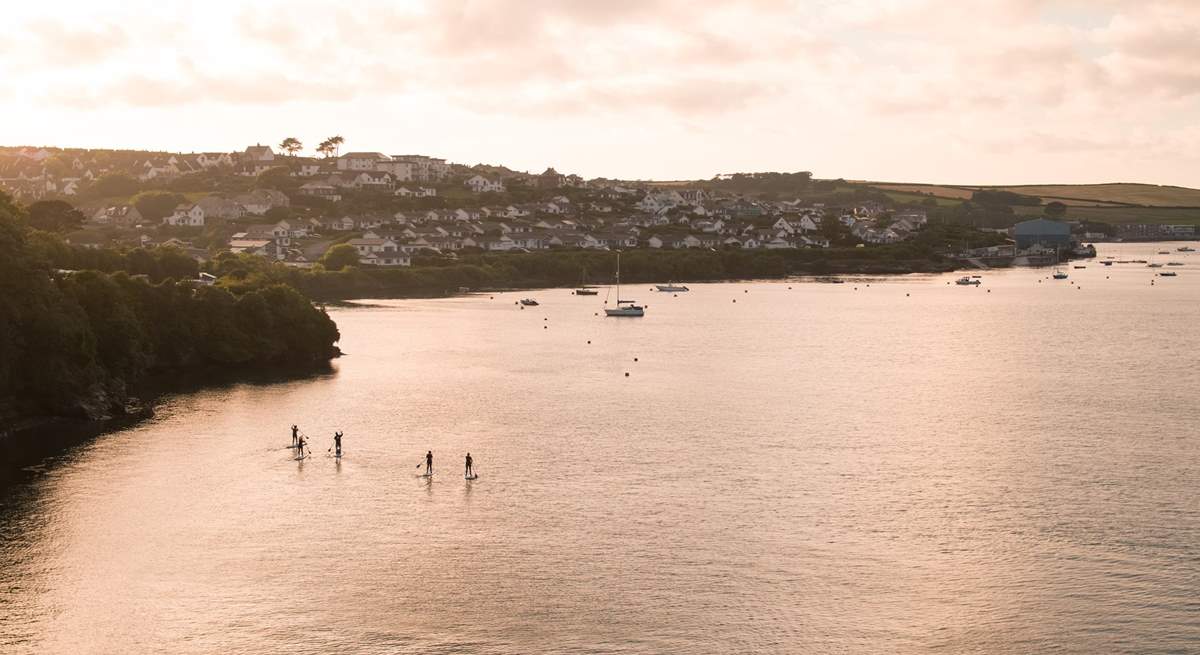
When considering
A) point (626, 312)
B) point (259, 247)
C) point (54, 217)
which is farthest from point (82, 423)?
point (259, 247)

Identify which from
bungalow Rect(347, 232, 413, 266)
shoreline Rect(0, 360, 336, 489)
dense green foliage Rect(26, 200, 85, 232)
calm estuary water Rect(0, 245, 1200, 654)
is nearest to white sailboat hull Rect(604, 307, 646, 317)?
calm estuary water Rect(0, 245, 1200, 654)

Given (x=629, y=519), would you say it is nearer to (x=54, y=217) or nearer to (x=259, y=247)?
(x=54, y=217)

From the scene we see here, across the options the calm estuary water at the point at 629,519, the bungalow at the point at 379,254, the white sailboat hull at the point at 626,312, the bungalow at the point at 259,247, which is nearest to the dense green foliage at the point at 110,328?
the calm estuary water at the point at 629,519

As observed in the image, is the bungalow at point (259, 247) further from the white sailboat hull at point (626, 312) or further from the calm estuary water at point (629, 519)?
the calm estuary water at point (629, 519)

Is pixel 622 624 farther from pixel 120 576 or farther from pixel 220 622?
pixel 120 576

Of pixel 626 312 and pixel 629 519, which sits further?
pixel 626 312
